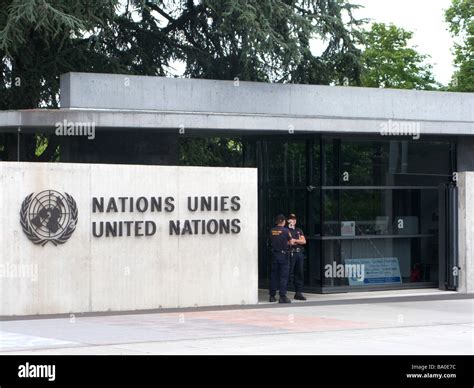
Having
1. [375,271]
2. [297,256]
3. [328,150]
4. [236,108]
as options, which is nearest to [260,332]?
[297,256]

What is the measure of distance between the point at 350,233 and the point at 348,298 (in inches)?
78.4

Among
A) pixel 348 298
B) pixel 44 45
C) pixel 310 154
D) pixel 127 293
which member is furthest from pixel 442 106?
pixel 44 45

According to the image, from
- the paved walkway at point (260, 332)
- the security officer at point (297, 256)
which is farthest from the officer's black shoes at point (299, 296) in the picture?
the paved walkway at point (260, 332)

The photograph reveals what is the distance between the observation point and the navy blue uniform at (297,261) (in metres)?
22.5

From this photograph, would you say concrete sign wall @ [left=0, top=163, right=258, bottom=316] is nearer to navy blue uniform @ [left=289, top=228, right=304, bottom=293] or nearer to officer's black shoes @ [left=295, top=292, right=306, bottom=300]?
navy blue uniform @ [left=289, top=228, right=304, bottom=293]

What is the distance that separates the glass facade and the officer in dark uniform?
7.30 ft

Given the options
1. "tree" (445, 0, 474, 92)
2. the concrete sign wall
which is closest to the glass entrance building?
the concrete sign wall

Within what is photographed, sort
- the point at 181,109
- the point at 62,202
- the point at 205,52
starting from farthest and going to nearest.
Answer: the point at 205,52, the point at 181,109, the point at 62,202

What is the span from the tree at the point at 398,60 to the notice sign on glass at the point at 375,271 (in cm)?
3683

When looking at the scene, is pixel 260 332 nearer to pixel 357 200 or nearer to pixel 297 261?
pixel 297 261

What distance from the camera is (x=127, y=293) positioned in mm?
20031

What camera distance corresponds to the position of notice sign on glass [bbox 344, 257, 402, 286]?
2498cm

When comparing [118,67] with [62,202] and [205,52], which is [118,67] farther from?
[62,202]

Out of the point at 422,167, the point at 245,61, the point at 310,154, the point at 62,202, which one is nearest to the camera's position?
the point at 62,202
